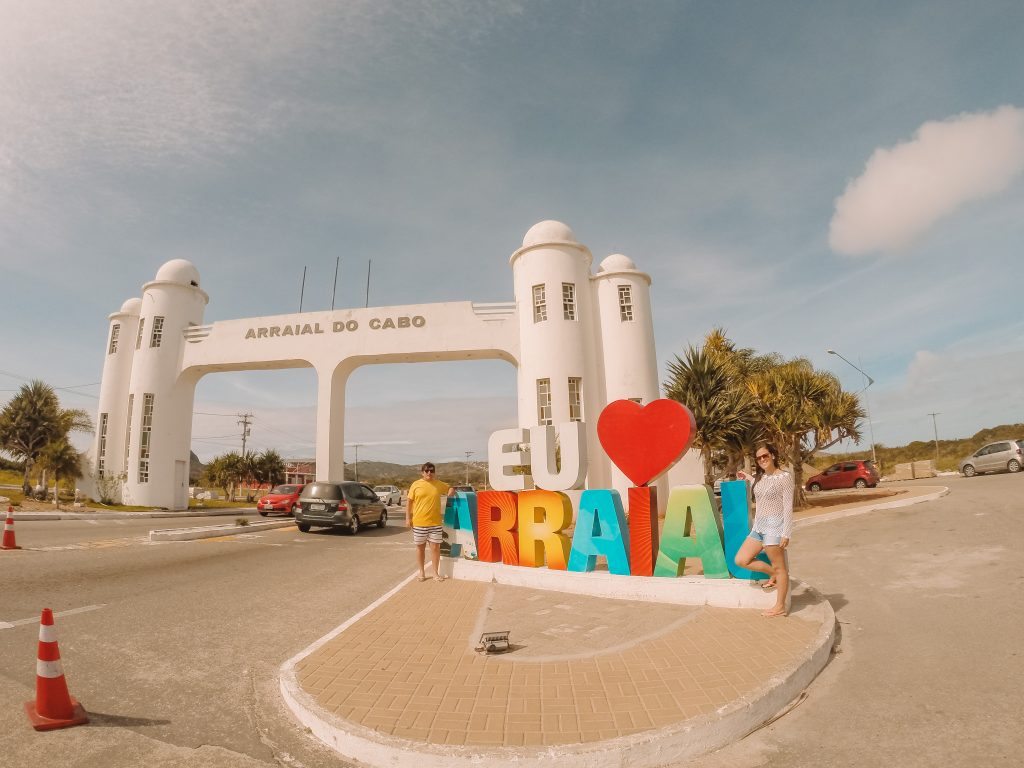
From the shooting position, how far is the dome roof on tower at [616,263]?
24194 millimetres

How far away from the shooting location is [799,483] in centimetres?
2133

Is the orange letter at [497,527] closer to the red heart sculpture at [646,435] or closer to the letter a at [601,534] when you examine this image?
the letter a at [601,534]

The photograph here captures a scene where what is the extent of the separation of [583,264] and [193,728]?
71.9 feet

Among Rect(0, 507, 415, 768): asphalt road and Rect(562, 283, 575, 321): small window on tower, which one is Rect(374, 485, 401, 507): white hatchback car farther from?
Rect(0, 507, 415, 768): asphalt road

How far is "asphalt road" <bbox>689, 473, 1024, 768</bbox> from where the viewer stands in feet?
11.2

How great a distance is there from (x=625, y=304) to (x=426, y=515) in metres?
16.9

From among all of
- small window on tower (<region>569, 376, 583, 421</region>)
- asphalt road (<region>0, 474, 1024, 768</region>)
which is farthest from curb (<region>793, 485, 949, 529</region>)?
small window on tower (<region>569, 376, 583, 421</region>)

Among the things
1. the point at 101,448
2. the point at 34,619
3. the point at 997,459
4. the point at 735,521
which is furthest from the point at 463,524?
the point at 997,459

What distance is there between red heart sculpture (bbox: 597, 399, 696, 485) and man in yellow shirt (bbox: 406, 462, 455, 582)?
2.85m

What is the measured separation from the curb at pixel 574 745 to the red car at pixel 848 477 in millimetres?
30716

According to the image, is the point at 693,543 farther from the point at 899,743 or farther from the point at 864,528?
the point at 864,528

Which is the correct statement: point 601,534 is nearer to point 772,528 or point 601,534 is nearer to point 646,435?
point 646,435

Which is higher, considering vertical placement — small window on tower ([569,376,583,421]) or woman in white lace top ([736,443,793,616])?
small window on tower ([569,376,583,421])

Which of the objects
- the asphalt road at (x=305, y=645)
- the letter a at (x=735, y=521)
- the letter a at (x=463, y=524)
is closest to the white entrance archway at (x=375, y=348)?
the letter a at (x=463, y=524)
